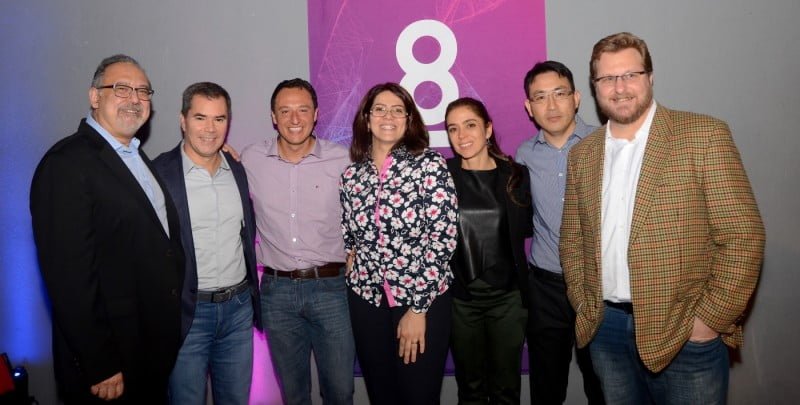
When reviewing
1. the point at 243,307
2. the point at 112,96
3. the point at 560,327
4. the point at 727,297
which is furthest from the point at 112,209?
the point at 727,297

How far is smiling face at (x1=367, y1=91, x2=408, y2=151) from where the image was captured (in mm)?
2320

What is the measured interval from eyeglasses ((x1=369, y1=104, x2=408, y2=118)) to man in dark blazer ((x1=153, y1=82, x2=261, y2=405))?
31.4 inches

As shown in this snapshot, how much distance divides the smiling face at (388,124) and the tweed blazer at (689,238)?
3.68 feet

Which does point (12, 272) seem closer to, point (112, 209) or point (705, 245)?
point (112, 209)

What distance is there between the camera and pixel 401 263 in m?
→ 2.12

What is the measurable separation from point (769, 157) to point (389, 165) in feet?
8.37

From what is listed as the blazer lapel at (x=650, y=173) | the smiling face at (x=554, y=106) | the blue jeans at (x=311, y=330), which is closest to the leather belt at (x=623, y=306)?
the blazer lapel at (x=650, y=173)

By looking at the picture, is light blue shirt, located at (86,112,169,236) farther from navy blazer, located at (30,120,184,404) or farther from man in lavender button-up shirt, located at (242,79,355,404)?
man in lavender button-up shirt, located at (242,79,355,404)


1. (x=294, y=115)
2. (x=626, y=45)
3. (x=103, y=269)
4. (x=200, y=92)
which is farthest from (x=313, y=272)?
(x=626, y=45)

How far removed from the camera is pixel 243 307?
2.47 metres

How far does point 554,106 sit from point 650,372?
53.9 inches

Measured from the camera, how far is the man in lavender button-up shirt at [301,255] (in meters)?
2.51

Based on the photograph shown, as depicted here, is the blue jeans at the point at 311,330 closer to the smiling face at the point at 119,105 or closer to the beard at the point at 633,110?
the smiling face at the point at 119,105

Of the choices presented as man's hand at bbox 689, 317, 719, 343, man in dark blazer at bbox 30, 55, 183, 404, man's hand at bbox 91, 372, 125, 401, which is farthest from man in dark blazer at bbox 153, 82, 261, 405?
man's hand at bbox 689, 317, 719, 343
